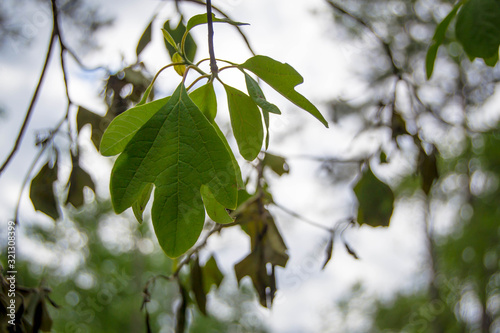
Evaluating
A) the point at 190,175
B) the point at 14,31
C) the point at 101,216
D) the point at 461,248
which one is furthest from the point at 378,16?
the point at 101,216

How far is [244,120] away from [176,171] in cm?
13

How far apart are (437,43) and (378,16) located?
456 cm

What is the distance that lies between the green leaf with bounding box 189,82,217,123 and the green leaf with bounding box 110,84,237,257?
0.18ft

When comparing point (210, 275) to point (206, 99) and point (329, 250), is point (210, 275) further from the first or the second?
point (206, 99)

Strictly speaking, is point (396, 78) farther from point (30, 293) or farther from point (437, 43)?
point (30, 293)

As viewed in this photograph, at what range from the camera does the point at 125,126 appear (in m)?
0.49

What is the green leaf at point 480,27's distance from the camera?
27.2 inches

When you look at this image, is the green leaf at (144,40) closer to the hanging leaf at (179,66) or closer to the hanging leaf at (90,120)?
the hanging leaf at (90,120)

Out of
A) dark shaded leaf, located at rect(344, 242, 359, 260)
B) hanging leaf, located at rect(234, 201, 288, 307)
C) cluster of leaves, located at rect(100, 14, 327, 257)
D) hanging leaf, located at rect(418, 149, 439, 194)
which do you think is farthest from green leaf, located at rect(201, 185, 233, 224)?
hanging leaf, located at rect(418, 149, 439, 194)

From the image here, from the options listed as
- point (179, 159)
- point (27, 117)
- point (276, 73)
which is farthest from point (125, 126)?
point (27, 117)

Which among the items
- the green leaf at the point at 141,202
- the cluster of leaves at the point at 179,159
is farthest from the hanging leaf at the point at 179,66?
the green leaf at the point at 141,202

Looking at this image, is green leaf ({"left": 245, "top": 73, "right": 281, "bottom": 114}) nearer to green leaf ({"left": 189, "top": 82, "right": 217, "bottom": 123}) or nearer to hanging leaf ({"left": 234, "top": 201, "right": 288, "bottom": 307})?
green leaf ({"left": 189, "top": 82, "right": 217, "bottom": 123})

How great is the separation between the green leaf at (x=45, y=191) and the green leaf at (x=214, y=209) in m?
0.52

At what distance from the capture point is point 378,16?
4957mm
